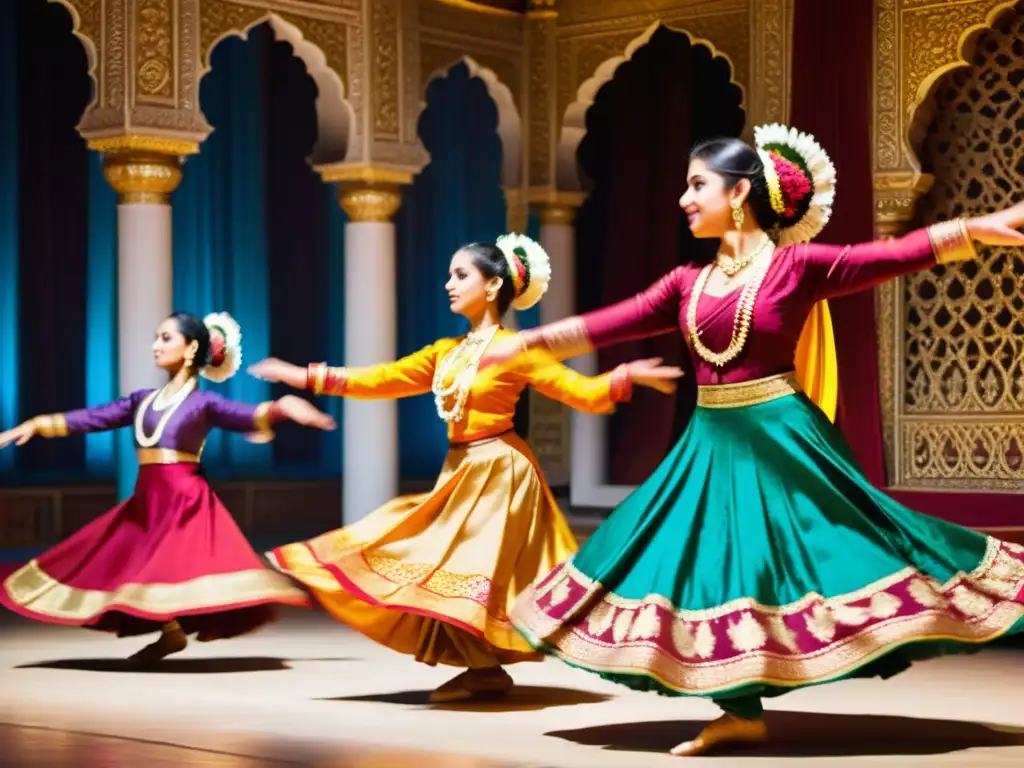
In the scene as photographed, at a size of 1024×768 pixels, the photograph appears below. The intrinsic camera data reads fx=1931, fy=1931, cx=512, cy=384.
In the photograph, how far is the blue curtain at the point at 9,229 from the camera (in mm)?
10281

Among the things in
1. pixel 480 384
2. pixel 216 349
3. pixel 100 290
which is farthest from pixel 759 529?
pixel 100 290

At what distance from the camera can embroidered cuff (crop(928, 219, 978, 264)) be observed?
12.0ft

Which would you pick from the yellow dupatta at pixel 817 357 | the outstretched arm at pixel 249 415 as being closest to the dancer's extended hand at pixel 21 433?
the outstretched arm at pixel 249 415

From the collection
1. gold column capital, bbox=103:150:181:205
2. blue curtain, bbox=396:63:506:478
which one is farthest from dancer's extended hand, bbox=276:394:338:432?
blue curtain, bbox=396:63:506:478

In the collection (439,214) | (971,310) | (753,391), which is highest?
(439,214)

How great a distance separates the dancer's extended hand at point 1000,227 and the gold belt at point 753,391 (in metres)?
0.48

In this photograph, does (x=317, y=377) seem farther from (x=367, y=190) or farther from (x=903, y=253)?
(x=367, y=190)

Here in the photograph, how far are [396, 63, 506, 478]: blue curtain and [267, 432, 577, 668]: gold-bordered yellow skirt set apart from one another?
6925 mm

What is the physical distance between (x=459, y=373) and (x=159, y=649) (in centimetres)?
141

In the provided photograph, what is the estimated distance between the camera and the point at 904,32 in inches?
334

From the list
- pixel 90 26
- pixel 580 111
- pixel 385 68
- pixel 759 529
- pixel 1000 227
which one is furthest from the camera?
pixel 580 111

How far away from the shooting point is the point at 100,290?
35.4 feet

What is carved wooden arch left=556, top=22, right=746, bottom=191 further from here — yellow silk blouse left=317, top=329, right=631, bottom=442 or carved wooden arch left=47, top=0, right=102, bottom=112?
yellow silk blouse left=317, top=329, right=631, bottom=442

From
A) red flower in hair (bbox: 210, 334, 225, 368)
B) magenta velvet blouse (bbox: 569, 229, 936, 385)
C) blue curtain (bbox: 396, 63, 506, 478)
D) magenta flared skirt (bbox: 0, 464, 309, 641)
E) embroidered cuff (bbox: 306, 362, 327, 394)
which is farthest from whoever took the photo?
blue curtain (bbox: 396, 63, 506, 478)
